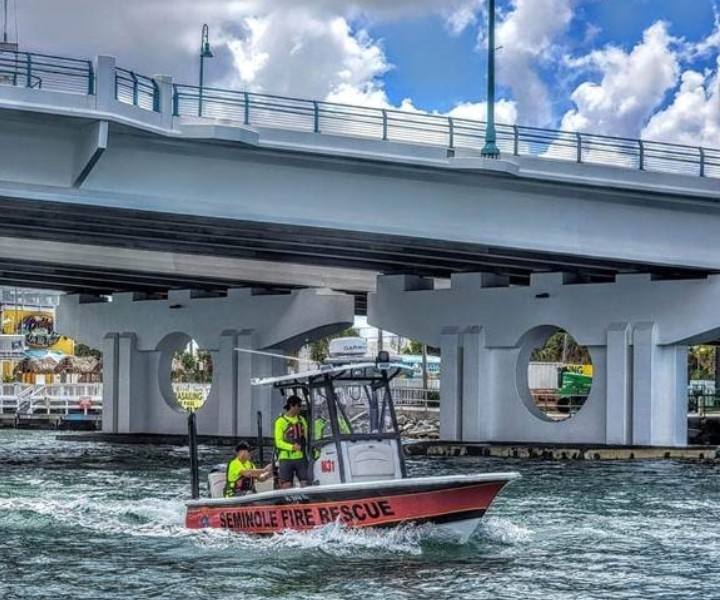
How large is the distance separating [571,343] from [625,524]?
124 meters

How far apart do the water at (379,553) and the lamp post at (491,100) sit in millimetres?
10392

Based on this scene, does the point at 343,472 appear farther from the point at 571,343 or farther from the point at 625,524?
the point at 571,343

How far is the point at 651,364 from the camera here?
5091 cm

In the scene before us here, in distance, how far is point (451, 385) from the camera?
56.6 metres

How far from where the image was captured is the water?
2120 cm

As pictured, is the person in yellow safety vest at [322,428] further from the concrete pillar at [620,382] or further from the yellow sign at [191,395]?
the yellow sign at [191,395]

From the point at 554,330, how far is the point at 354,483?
34.5 meters

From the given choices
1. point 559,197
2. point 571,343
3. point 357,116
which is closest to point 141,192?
point 357,116

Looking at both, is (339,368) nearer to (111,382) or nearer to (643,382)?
(643,382)

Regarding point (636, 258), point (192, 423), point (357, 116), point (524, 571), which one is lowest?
point (524, 571)

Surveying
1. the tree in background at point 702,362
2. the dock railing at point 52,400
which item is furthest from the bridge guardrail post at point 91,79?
the tree in background at point 702,362

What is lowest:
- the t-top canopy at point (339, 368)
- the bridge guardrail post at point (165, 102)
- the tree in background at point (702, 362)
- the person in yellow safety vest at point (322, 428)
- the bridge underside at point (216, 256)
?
the person in yellow safety vest at point (322, 428)

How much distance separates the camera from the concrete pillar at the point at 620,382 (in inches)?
2030

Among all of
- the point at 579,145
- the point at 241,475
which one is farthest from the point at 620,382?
the point at 241,475
